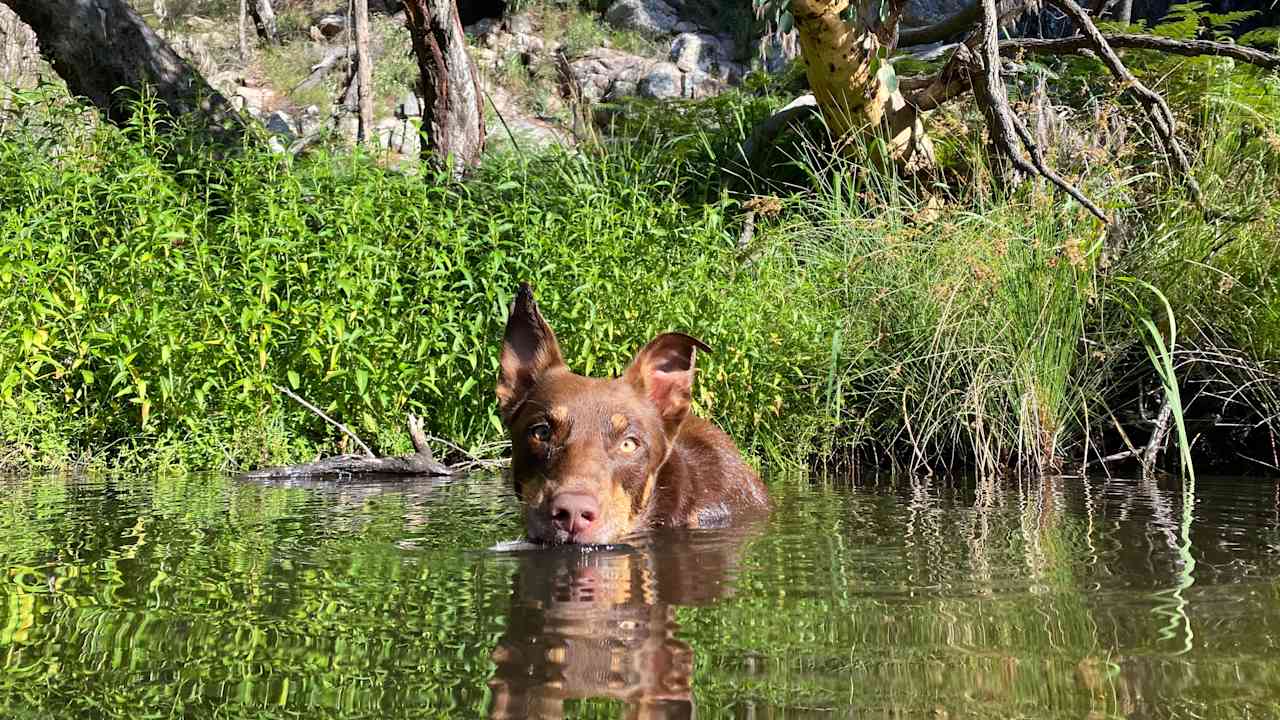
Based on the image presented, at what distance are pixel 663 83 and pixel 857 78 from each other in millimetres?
27247

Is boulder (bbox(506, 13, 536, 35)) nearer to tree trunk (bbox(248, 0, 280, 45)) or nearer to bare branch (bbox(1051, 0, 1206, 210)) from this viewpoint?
tree trunk (bbox(248, 0, 280, 45))

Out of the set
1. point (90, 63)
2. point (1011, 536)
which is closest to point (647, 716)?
point (1011, 536)

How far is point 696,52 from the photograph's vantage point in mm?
39562

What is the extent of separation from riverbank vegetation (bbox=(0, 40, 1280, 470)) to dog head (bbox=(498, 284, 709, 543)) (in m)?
2.73

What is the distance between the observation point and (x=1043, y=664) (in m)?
2.56

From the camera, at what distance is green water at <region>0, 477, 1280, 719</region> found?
2.32 metres

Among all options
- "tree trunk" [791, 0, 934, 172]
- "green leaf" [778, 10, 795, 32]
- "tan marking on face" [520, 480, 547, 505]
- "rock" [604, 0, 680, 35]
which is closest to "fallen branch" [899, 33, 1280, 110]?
"tree trunk" [791, 0, 934, 172]

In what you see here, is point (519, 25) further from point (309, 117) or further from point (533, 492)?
point (533, 492)

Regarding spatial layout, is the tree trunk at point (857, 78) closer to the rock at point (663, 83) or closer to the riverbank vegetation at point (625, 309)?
the riverbank vegetation at point (625, 309)

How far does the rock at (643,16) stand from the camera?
139 ft

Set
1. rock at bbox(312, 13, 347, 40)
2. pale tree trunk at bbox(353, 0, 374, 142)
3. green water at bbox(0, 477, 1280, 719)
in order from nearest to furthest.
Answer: green water at bbox(0, 477, 1280, 719), pale tree trunk at bbox(353, 0, 374, 142), rock at bbox(312, 13, 347, 40)

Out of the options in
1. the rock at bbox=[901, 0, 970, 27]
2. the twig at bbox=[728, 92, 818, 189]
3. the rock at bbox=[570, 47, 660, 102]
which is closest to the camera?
the twig at bbox=[728, 92, 818, 189]

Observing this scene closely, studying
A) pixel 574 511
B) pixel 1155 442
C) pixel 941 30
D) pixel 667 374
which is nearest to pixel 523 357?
pixel 667 374

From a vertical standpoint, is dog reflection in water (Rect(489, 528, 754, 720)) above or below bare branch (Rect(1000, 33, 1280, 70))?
below
